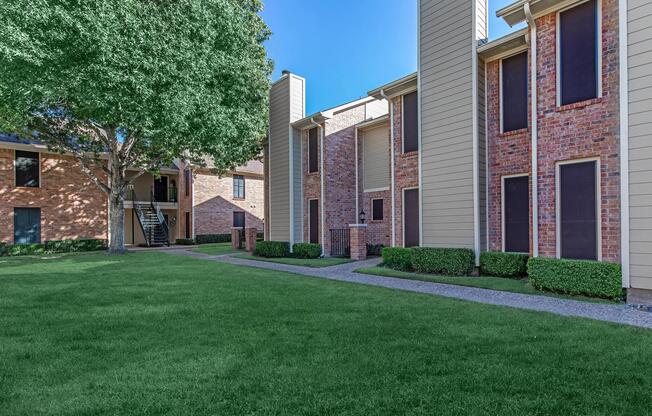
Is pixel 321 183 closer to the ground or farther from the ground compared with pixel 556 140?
closer to the ground

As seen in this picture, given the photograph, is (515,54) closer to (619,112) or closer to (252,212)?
(619,112)

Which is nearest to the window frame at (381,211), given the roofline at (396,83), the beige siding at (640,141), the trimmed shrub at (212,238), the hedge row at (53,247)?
the roofline at (396,83)

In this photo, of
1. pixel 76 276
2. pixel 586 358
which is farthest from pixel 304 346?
pixel 76 276

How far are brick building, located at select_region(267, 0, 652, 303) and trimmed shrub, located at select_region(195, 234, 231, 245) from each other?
43.0 feet

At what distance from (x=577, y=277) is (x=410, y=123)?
6.71 m

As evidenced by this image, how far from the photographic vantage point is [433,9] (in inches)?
406

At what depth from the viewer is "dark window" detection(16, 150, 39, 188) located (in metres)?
18.2

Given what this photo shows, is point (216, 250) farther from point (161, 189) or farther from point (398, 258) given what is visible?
point (398, 258)

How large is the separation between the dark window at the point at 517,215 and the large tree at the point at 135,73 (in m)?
9.75

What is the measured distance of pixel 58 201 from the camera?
63.6 ft

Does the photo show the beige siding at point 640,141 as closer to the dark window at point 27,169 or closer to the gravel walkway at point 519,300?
the gravel walkway at point 519,300

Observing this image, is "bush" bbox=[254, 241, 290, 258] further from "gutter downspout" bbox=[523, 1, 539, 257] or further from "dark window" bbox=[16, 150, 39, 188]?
"dark window" bbox=[16, 150, 39, 188]

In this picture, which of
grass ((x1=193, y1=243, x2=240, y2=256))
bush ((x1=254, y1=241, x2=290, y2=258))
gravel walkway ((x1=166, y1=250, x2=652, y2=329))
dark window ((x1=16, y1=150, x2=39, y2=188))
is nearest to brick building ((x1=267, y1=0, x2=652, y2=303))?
gravel walkway ((x1=166, y1=250, x2=652, y2=329))

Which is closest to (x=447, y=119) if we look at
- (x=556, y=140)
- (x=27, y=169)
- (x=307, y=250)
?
(x=556, y=140)
